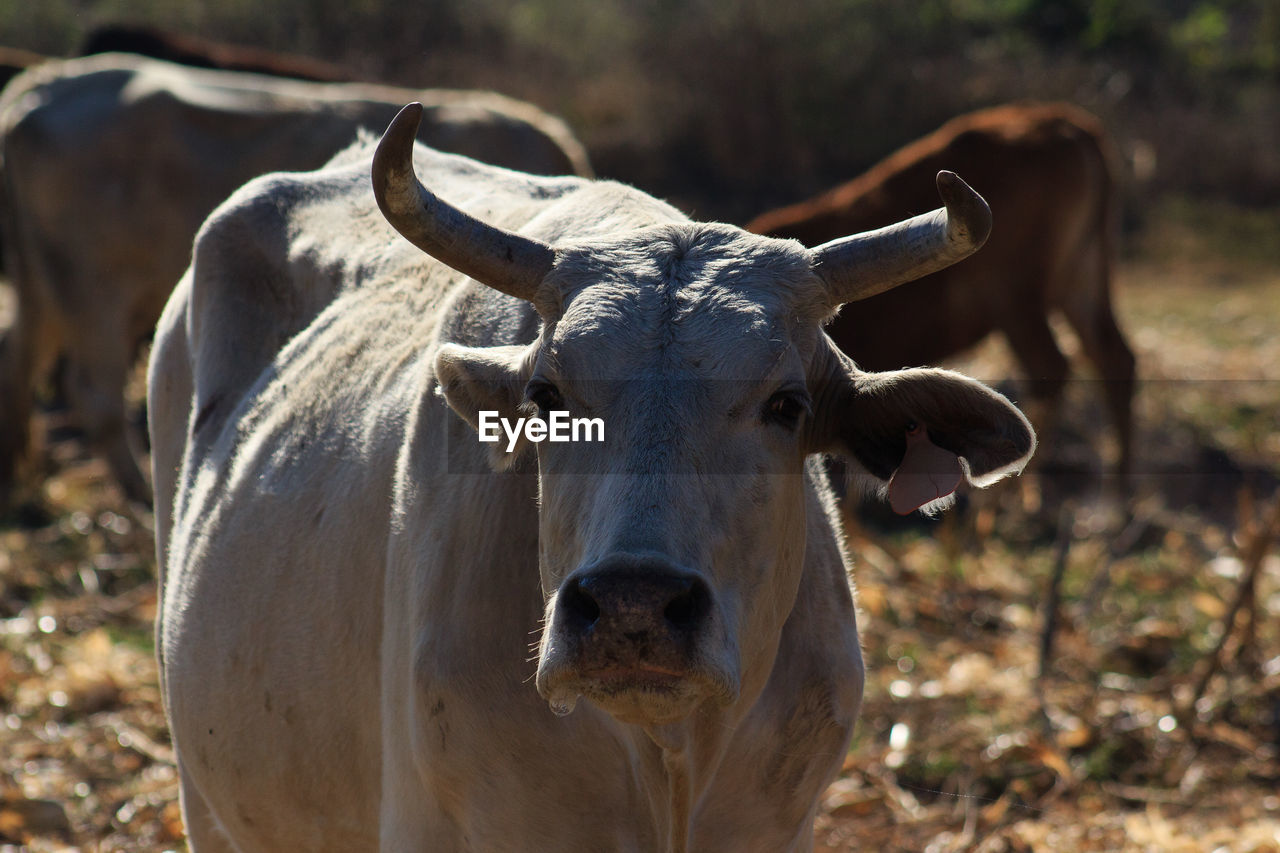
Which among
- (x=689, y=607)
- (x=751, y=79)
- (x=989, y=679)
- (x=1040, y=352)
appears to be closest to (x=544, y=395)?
(x=689, y=607)

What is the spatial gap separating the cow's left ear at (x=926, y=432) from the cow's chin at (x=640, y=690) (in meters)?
0.67

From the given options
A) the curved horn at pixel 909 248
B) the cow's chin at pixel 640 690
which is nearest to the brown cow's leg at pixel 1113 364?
the curved horn at pixel 909 248

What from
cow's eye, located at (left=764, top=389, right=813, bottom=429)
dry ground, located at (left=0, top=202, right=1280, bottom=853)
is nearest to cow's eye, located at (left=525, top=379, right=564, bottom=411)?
cow's eye, located at (left=764, top=389, right=813, bottom=429)

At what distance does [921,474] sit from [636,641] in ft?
2.79

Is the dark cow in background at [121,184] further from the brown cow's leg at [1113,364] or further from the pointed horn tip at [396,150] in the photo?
the pointed horn tip at [396,150]

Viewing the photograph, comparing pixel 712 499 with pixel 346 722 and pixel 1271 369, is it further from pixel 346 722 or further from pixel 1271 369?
pixel 1271 369

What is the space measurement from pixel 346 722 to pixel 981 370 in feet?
31.2

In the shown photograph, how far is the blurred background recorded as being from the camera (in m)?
4.93

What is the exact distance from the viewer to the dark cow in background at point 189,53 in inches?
Answer: 418

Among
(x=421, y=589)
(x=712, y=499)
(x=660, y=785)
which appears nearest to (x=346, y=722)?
(x=421, y=589)

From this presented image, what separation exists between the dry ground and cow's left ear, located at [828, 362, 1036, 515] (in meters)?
2.21

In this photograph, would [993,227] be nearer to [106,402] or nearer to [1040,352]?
[1040,352]

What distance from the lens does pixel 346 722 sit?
9.71 feet

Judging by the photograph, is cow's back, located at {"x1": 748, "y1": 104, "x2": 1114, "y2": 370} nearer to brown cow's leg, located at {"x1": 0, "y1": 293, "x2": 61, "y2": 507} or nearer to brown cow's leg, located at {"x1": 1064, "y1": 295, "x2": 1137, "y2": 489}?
brown cow's leg, located at {"x1": 1064, "y1": 295, "x2": 1137, "y2": 489}
